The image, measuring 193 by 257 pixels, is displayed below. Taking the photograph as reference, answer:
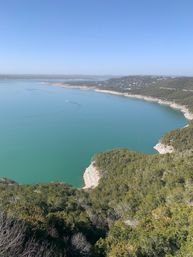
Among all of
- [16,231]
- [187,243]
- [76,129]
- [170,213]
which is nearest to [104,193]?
[170,213]

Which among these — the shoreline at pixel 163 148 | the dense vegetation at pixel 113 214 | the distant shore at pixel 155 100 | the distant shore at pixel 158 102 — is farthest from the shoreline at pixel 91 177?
the distant shore at pixel 155 100

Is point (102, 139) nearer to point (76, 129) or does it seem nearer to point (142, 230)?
point (76, 129)

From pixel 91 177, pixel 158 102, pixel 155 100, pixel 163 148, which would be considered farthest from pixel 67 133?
pixel 155 100

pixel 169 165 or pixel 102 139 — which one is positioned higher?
pixel 169 165

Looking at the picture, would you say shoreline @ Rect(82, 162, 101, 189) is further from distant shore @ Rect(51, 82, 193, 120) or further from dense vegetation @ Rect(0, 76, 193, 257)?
distant shore @ Rect(51, 82, 193, 120)

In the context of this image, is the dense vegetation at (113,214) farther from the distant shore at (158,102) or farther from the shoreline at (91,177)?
the distant shore at (158,102)

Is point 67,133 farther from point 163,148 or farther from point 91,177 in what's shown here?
point 91,177
